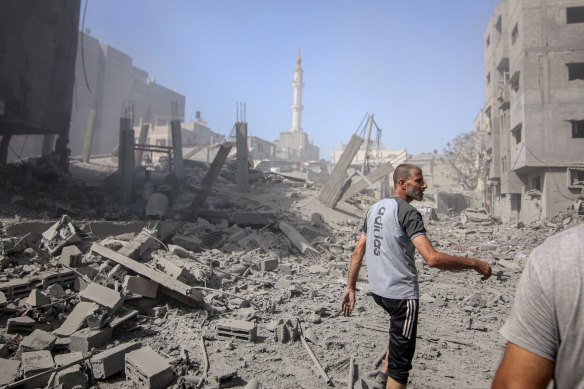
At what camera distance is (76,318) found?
→ 4023mm

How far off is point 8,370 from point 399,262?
347 cm

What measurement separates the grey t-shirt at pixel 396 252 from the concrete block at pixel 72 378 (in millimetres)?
2661

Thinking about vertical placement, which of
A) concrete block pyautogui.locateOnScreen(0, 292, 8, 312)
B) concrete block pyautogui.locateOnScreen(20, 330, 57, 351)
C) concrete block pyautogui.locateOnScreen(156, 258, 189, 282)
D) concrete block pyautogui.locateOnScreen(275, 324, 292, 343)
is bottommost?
concrete block pyautogui.locateOnScreen(275, 324, 292, 343)

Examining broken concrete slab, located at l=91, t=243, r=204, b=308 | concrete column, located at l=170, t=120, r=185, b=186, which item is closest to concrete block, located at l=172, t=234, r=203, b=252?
broken concrete slab, located at l=91, t=243, r=204, b=308

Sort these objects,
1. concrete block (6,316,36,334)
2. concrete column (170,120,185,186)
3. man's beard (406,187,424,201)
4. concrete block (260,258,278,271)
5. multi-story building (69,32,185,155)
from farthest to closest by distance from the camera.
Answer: multi-story building (69,32,185,155) < concrete column (170,120,185,186) < concrete block (260,258,278,271) < concrete block (6,316,36,334) < man's beard (406,187,424,201)

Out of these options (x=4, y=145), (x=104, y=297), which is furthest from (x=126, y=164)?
(x=104, y=297)

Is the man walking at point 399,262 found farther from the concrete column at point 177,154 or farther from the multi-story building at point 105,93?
the multi-story building at point 105,93

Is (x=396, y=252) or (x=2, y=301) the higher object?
(x=396, y=252)

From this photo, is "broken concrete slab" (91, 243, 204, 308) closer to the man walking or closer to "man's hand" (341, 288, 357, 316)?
"man's hand" (341, 288, 357, 316)

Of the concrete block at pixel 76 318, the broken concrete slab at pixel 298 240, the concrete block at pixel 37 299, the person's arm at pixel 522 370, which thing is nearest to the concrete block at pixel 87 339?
the concrete block at pixel 76 318

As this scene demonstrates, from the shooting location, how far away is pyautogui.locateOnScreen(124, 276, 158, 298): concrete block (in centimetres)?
475

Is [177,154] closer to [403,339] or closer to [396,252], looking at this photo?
[396,252]

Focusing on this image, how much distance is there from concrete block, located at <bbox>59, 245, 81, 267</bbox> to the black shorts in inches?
187

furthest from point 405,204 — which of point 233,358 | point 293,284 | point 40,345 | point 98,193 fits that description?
point 98,193
